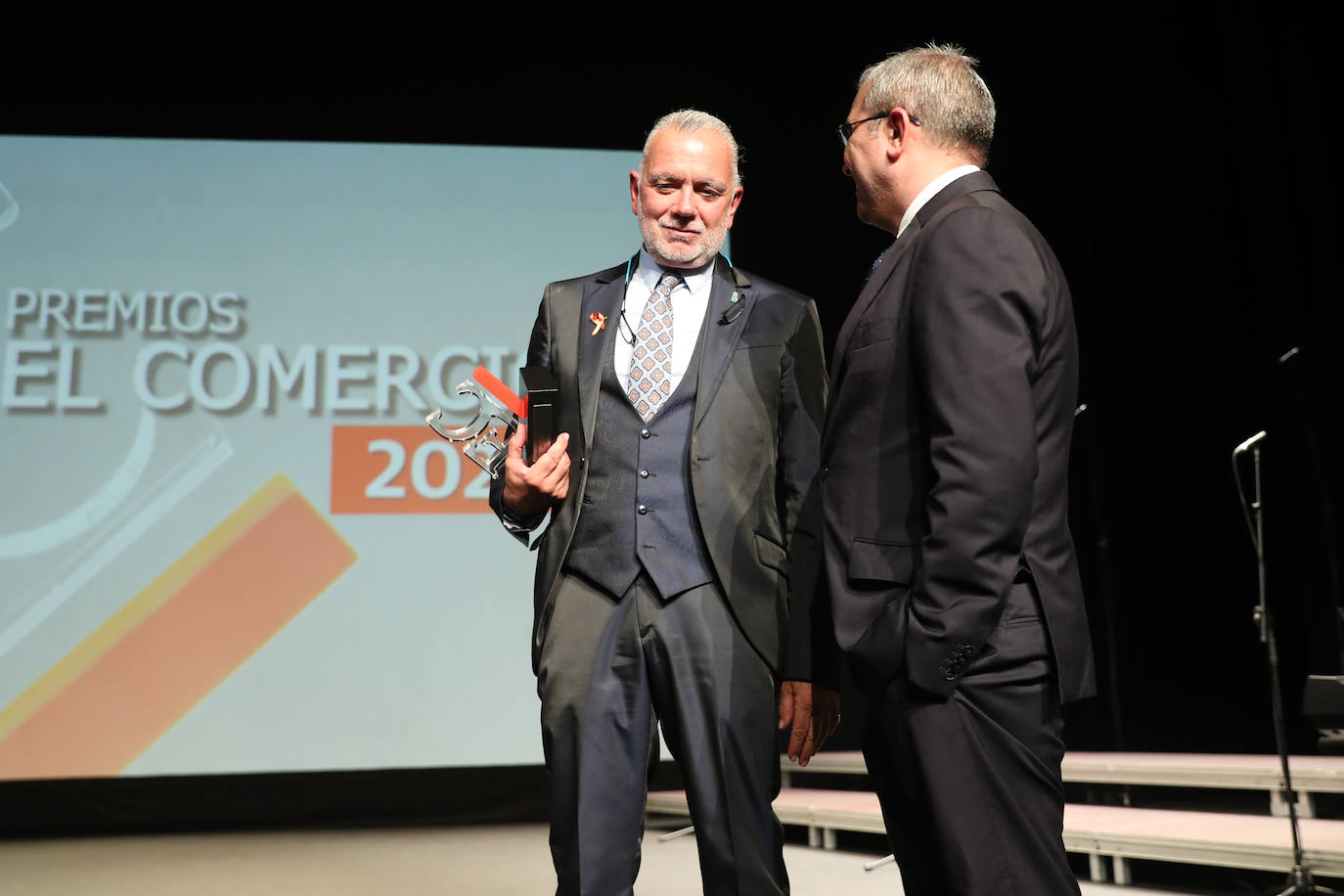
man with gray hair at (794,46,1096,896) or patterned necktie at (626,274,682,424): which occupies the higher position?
patterned necktie at (626,274,682,424)

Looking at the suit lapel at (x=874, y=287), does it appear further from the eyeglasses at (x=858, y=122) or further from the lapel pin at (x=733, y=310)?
the lapel pin at (x=733, y=310)

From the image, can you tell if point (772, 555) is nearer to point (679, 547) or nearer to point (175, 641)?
point (679, 547)

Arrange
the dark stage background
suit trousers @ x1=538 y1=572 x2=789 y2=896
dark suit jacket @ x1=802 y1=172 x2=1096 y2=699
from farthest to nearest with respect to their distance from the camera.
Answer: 1. the dark stage background
2. suit trousers @ x1=538 y1=572 x2=789 y2=896
3. dark suit jacket @ x1=802 y1=172 x2=1096 y2=699

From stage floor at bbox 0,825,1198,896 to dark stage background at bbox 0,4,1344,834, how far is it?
0.29 metres

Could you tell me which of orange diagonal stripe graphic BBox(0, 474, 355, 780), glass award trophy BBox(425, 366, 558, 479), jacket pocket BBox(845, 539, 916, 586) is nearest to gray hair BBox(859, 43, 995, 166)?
jacket pocket BBox(845, 539, 916, 586)

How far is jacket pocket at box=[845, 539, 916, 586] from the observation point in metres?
1.28

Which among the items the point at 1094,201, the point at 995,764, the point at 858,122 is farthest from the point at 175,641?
the point at 1094,201

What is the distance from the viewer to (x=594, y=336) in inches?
70.0

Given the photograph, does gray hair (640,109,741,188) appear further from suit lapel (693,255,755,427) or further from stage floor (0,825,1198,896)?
stage floor (0,825,1198,896)

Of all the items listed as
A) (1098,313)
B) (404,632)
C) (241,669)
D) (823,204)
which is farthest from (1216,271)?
(241,669)

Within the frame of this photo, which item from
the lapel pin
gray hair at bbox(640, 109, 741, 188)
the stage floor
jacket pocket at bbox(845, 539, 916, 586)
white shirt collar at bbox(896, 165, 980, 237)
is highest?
gray hair at bbox(640, 109, 741, 188)

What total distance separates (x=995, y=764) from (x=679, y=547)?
1.88ft

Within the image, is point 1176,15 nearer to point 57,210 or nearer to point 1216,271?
point 1216,271

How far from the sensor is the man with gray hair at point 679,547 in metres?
1.60
